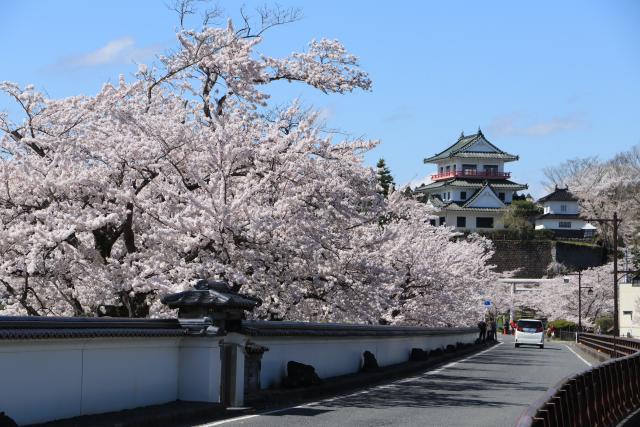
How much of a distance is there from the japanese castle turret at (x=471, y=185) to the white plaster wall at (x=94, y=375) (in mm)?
100858

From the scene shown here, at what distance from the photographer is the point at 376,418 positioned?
13.4 metres

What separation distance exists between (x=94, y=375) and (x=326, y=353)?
29.9ft

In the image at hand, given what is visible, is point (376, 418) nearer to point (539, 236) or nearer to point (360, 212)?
point (360, 212)

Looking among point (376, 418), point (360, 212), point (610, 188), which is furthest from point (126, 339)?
point (610, 188)

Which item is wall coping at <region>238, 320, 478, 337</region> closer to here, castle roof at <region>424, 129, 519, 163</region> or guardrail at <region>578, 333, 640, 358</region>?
guardrail at <region>578, 333, 640, 358</region>

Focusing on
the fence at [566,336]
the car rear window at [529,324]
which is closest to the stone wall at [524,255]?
the fence at [566,336]

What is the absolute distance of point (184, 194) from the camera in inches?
719

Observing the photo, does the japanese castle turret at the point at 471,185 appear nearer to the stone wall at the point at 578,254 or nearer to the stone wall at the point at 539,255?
the stone wall at the point at 539,255

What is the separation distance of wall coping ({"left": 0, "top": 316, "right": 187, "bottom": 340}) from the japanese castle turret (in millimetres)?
101419

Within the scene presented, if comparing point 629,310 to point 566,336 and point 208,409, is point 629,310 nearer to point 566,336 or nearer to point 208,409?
point 566,336

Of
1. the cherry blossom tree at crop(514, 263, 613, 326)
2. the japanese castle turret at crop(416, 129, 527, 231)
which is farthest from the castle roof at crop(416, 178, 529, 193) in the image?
the cherry blossom tree at crop(514, 263, 613, 326)

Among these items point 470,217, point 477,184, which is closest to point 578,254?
point 470,217

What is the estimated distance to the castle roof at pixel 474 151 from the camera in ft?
403

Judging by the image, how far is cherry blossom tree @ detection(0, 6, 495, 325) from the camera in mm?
18578
